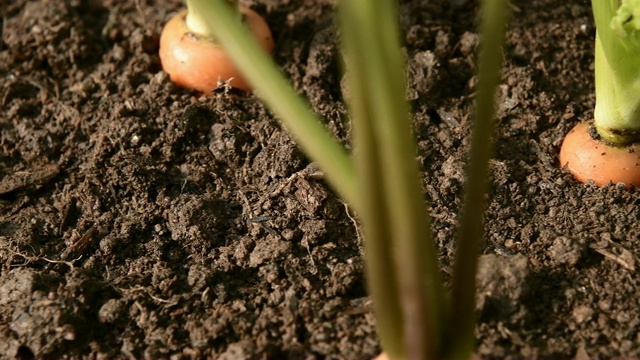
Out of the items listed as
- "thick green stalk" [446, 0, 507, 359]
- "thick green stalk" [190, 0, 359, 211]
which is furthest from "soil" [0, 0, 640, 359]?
"thick green stalk" [190, 0, 359, 211]

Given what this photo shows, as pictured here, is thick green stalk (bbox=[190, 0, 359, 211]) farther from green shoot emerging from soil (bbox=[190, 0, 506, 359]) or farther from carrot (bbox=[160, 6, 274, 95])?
carrot (bbox=[160, 6, 274, 95])

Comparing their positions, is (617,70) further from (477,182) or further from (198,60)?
(198,60)

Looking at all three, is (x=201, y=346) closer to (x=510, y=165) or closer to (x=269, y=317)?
(x=269, y=317)

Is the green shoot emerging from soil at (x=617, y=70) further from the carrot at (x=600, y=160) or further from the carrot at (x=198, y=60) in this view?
the carrot at (x=198, y=60)

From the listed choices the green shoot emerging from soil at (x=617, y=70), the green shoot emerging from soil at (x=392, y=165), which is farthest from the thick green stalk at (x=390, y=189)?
the green shoot emerging from soil at (x=617, y=70)

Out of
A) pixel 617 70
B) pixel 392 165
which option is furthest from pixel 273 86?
pixel 617 70

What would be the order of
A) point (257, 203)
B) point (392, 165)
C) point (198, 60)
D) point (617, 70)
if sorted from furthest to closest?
point (198, 60) < point (257, 203) < point (617, 70) < point (392, 165)

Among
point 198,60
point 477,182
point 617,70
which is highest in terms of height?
point 198,60
